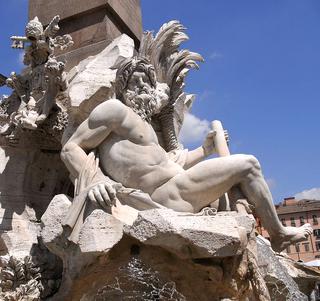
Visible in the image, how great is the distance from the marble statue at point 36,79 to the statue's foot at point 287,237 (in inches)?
114

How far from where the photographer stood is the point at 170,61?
6.42 metres

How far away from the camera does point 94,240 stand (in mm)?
3803

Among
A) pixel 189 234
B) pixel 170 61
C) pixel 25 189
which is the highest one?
pixel 170 61

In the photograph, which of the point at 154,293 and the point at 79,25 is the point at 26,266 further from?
the point at 79,25

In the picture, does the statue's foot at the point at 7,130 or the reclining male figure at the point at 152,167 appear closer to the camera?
the reclining male figure at the point at 152,167

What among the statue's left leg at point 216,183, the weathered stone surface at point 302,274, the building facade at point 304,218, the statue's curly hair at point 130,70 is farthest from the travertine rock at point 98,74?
the building facade at point 304,218

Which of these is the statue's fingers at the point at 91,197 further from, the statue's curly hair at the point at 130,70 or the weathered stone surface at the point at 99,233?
the statue's curly hair at the point at 130,70

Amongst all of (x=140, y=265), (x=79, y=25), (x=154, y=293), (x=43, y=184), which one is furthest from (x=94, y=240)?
(x=79, y=25)

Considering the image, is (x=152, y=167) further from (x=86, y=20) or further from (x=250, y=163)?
(x=86, y=20)

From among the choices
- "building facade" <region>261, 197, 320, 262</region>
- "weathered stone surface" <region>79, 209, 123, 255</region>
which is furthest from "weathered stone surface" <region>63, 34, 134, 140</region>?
"building facade" <region>261, 197, 320, 262</region>

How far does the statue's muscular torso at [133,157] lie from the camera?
4465mm

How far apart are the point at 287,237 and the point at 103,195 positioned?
1961mm

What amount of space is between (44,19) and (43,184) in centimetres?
273

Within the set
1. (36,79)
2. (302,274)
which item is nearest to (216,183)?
(302,274)
